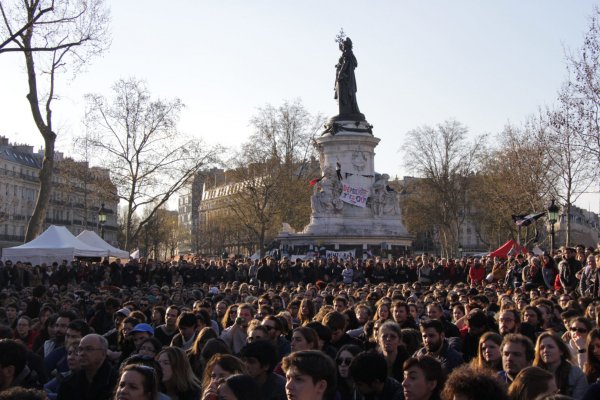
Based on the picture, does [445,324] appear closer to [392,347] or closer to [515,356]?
[392,347]

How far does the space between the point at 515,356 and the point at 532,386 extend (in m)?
1.44

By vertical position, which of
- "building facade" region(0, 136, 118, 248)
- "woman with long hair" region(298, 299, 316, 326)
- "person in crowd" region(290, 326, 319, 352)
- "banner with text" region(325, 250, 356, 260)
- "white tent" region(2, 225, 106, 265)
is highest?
"building facade" region(0, 136, 118, 248)

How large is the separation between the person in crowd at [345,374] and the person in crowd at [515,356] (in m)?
1.16

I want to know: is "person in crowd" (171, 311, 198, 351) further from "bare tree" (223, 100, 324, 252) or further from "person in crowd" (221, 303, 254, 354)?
"bare tree" (223, 100, 324, 252)

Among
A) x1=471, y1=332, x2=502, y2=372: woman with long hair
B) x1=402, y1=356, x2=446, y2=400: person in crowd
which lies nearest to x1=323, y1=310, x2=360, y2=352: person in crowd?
x1=471, y1=332, x2=502, y2=372: woman with long hair

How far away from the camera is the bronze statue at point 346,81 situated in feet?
143

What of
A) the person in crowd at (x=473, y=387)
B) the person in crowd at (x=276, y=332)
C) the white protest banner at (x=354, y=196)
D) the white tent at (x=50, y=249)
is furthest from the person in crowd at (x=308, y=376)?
the white protest banner at (x=354, y=196)

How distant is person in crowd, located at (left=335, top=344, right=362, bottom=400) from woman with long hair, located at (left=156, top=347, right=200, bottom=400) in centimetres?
115

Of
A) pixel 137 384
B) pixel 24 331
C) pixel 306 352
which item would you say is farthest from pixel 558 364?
pixel 24 331

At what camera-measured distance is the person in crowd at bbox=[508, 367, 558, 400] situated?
17.2ft

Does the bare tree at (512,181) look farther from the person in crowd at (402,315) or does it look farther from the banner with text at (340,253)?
the person in crowd at (402,315)

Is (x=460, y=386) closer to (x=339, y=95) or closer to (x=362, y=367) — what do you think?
(x=362, y=367)

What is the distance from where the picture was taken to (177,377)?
6879mm

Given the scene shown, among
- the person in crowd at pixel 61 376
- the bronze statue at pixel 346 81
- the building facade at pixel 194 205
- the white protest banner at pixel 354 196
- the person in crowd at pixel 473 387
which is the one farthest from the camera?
the building facade at pixel 194 205
